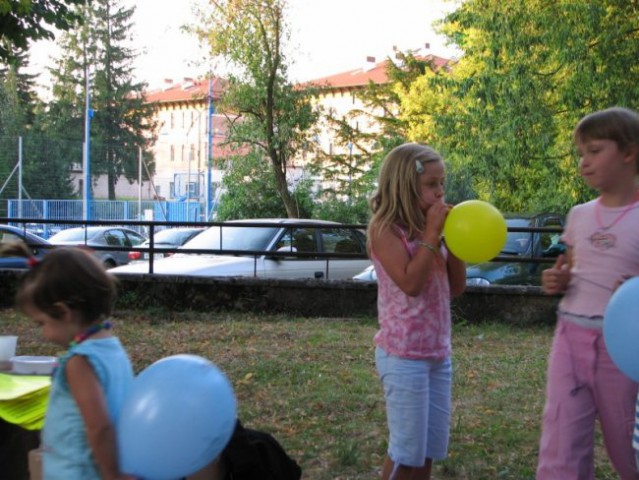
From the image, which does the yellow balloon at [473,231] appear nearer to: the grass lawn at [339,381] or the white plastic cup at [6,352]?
the grass lawn at [339,381]

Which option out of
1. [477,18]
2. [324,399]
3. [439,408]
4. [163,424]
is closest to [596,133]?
[439,408]

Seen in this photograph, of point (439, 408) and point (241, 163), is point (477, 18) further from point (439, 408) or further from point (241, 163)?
point (439, 408)

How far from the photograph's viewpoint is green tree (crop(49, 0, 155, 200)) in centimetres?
4933

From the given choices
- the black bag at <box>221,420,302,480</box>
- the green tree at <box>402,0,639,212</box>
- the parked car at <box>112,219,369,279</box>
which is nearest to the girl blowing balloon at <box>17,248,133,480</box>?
the black bag at <box>221,420,302,480</box>

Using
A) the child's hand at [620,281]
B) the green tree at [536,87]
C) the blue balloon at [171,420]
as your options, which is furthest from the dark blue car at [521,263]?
the blue balloon at [171,420]

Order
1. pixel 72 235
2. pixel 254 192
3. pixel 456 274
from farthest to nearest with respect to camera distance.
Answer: pixel 254 192, pixel 72 235, pixel 456 274

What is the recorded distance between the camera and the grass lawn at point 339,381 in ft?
14.3

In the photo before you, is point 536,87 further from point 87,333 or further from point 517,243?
point 87,333

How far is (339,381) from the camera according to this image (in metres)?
5.92

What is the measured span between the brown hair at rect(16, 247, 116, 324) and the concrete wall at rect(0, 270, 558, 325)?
681 cm

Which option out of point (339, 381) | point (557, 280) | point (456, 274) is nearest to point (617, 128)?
point (557, 280)

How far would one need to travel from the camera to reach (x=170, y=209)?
34.1 m

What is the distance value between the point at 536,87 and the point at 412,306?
14.2 meters

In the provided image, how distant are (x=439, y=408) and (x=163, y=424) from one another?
4.45ft
